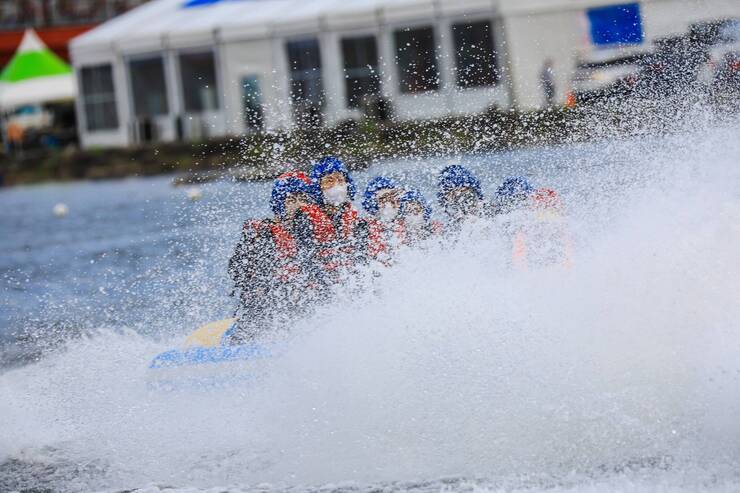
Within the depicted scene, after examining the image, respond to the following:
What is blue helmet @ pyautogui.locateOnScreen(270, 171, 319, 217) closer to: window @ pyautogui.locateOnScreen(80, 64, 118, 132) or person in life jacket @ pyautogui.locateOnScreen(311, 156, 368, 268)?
person in life jacket @ pyautogui.locateOnScreen(311, 156, 368, 268)

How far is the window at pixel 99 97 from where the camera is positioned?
2811 centimetres

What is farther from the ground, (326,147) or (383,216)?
(326,147)

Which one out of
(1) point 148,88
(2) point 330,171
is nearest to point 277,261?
(2) point 330,171

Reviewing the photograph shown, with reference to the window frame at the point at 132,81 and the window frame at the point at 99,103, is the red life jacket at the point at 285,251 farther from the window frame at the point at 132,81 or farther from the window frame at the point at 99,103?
the window frame at the point at 99,103

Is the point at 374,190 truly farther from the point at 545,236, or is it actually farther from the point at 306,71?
the point at 306,71

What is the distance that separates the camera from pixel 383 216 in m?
7.09

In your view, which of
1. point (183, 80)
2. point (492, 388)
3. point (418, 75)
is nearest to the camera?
point (492, 388)

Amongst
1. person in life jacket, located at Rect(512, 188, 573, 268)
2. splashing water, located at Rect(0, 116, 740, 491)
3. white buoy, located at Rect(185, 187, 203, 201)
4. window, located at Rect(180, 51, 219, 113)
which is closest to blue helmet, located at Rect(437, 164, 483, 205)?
person in life jacket, located at Rect(512, 188, 573, 268)

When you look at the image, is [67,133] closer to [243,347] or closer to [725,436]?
A: [243,347]

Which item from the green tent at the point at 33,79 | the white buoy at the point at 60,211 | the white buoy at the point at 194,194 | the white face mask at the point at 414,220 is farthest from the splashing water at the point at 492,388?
the green tent at the point at 33,79

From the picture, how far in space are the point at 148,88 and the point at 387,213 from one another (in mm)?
21518

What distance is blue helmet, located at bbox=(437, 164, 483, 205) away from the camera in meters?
7.15

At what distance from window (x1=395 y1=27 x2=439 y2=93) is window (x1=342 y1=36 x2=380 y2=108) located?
1.88 ft

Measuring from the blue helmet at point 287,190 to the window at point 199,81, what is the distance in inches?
754
